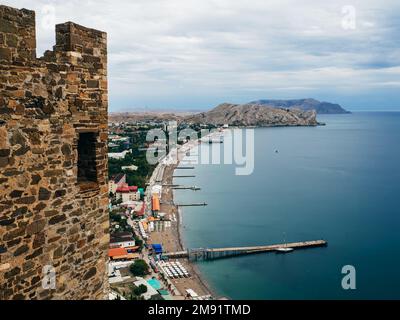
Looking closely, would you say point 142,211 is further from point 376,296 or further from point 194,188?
point 376,296

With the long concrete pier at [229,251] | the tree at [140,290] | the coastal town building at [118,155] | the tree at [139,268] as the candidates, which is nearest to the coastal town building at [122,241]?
the long concrete pier at [229,251]

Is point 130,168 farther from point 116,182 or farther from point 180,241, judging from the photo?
point 180,241

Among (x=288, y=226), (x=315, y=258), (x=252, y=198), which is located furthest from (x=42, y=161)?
(x=252, y=198)

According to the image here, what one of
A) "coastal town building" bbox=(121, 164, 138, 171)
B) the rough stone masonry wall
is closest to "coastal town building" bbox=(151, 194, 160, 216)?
A: "coastal town building" bbox=(121, 164, 138, 171)

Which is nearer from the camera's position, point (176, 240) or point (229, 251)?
point (229, 251)

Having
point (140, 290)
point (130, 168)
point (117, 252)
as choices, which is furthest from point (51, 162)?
point (130, 168)

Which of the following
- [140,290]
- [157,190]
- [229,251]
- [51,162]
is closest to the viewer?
[51,162]
